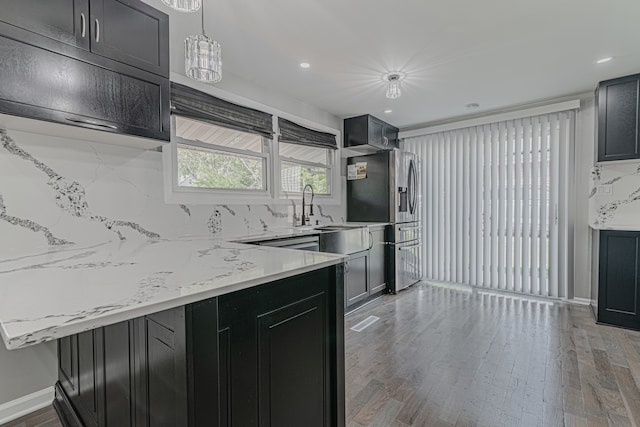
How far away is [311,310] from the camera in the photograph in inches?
50.3

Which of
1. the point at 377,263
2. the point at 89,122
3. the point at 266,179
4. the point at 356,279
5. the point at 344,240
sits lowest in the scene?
the point at 356,279

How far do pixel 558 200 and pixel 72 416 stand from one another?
4.82 metres

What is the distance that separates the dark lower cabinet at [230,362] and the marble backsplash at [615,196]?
3.37 metres

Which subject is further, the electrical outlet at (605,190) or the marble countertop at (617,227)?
the electrical outlet at (605,190)

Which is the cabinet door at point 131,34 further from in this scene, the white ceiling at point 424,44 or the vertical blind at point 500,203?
the vertical blind at point 500,203

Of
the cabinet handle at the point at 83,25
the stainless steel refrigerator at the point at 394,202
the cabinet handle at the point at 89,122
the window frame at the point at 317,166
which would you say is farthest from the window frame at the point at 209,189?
the stainless steel refrigerator at the point at 394,202

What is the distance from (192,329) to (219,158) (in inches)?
94.0

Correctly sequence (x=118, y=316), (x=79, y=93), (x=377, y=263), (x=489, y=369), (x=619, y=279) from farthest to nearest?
(x=377, y=263)
(x=619, y=279)
(x=489, y=369)
(x=79, y=93)
(x=118, y=316)

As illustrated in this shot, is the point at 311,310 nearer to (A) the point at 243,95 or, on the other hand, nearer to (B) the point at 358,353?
(B) the point at 358,353

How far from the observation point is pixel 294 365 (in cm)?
120

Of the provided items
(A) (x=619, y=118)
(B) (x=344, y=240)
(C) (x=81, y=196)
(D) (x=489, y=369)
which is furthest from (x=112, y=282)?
(A) (x=619, y=118)

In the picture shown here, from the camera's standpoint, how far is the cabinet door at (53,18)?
144 cm

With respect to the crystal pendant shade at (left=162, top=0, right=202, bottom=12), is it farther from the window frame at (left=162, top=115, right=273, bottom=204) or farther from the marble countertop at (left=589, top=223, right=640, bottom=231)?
the marble countertop at (left=589, top=223, right=640, bottom=231)

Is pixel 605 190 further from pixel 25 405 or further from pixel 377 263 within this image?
pixel 25 405
